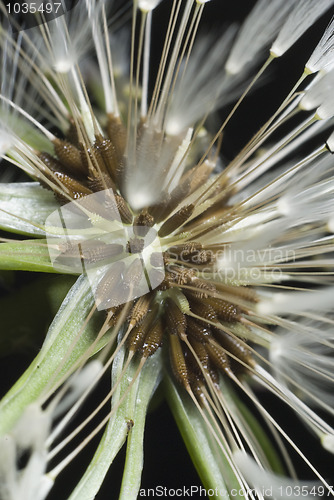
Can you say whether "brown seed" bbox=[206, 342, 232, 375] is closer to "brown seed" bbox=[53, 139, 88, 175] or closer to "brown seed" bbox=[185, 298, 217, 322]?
"brown seed" bbox=[185, 298, 217, 322]

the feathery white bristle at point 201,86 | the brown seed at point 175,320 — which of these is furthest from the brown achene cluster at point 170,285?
the feathery white bristle at point 201,86

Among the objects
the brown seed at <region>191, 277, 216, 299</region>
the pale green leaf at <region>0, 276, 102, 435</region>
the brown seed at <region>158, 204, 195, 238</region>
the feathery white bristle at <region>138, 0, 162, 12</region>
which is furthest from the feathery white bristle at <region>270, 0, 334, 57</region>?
the pale green leaf at <region>0, 276, 102, 435</region>

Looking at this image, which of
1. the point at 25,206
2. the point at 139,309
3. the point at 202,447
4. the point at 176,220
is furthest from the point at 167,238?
the point at 202,447

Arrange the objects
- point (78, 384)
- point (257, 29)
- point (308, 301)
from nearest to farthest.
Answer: point (308, 301) < point (78, 384) < point (257, 29)

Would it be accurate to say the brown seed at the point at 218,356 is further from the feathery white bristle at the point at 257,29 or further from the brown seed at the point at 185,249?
the feathery white bristle at the point at 257,29

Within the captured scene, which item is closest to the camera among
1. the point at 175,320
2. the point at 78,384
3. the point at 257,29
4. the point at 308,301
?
the point at 308,301

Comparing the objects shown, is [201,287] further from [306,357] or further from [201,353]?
[306,357]

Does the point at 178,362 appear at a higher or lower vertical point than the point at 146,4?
lower
